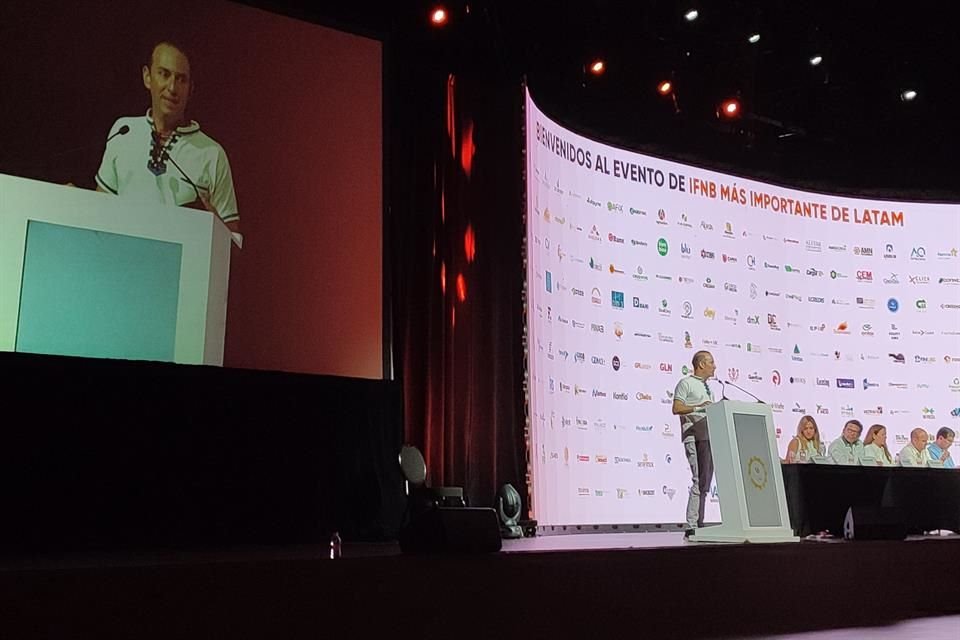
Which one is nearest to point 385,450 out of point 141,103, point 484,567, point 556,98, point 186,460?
point 186,460

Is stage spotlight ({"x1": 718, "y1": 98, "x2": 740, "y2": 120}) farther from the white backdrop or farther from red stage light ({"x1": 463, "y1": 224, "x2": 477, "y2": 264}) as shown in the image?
red stage light ({"x1": 463, "y1": 224, "x2": 477, "y2": 264})

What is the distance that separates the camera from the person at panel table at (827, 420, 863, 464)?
604cm

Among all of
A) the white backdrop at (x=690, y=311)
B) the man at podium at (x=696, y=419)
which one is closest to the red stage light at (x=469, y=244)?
the white backdrop at (x=690, y=311)

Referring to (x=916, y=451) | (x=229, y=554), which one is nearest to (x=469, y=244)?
(x=229, y=554)

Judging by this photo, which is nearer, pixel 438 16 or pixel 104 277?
pixel 104 277

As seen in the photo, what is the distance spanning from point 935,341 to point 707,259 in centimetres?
179

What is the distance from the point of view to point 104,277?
3311mm

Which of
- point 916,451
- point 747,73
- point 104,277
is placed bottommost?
point 916,451

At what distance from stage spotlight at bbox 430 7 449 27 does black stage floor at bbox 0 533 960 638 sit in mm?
3342

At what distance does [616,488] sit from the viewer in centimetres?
531

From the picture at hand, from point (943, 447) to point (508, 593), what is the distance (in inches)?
211

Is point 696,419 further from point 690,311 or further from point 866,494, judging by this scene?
point 866,494

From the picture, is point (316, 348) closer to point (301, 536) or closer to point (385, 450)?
point (385, 450)

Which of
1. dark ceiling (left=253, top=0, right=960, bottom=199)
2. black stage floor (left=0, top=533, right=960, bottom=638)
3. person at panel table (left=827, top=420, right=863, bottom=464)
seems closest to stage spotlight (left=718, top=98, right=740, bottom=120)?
dark ceiling (left=253, top=0, right=960, bottom=199)
